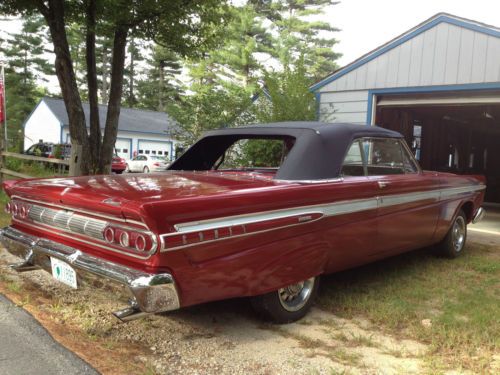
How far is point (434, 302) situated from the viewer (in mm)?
4129

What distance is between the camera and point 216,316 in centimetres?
363

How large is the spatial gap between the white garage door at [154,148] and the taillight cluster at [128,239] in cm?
3493

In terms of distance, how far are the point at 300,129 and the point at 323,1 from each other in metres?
37.4

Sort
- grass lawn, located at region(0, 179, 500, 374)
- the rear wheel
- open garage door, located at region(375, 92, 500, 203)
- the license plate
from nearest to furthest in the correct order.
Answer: the license plate < grass lawn, located at region(0, 179, 500, 374) < the rear wheel < open garage door, located at region(375, 92, 500, 203)

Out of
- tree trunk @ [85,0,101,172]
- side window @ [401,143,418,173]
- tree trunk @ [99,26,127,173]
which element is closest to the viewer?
side window @ [401,143,418,173]

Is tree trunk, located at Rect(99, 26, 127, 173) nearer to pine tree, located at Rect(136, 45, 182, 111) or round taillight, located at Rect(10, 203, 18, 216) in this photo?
round taillight, located at Rect(10, 203, 18, 216)

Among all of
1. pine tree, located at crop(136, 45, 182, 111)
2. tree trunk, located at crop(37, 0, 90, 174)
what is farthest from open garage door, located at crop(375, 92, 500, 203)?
pine tree, located at crop(136, 45, 182, 111)

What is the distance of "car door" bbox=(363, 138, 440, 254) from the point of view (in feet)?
13.7

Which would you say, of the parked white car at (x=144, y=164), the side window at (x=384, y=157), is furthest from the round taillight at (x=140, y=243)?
the parked white car at (x=144, y=164)

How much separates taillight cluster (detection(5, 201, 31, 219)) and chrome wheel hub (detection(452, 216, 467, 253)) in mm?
4744

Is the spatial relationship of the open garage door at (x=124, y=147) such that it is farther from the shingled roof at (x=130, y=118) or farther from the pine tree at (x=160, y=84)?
the pine tree at (x=160, y=84)

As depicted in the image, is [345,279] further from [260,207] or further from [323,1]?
[323,1]

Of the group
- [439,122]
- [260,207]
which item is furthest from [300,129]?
[439,122]

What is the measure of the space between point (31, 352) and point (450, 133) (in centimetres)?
1633
